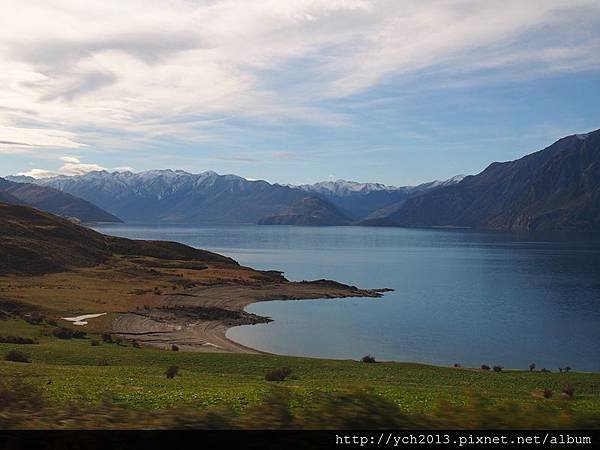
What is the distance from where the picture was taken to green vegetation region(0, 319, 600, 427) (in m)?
12.5

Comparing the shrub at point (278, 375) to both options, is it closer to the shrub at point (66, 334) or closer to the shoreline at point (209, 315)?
the shoreline at point (209, 315)

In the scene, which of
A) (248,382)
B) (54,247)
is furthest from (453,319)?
(54,247)

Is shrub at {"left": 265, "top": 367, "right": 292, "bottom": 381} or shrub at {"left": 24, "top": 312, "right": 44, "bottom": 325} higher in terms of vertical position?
shrub at {"left": 265, "top": 367, "right": 292, "bottom": 381}

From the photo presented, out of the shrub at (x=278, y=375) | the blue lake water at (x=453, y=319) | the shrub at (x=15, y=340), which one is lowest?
the blue lake water at (x=453, y=319)

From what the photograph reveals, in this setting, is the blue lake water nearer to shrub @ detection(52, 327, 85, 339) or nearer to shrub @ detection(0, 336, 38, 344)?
shrub @ detection(52, 327, 85, 339)

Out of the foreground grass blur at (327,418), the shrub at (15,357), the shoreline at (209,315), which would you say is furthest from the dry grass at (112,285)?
the foreground grass blur at (327,418)

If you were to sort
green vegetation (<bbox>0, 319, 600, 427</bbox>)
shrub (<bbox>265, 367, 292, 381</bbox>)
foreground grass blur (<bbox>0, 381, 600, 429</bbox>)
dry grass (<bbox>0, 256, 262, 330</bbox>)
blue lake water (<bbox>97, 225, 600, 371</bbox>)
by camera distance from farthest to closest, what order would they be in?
dry grass (<bbox>0, 256, 262, 330</bbox>) < blue lake water (<bbox>97, 225, 600, 371</bbox>) < shrub (<bbox>265, 367, 292, 381</bbox>) < green vegetation (<bbox>0, 319, 600, 427</bbox>) < foreground grass blur (<bbox>0, 381, 600, 429</bbox>)

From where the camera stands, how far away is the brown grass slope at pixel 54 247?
99812mm

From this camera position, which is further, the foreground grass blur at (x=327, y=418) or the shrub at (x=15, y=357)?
the shrub at (x=15, y=357)

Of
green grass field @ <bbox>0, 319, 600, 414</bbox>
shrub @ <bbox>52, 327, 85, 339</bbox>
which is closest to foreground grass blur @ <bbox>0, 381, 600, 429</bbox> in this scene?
green grass field @ <bbox>0, 319, 600, 414</bbox>

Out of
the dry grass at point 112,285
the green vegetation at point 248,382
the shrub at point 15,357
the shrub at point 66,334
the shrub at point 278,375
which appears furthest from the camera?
the dry grass at point 112,285

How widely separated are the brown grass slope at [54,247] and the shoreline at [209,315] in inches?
1150

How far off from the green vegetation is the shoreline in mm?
8627

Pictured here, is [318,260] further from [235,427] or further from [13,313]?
[235,427]
